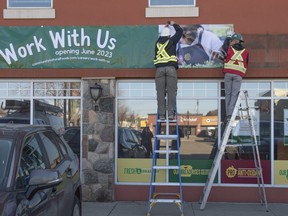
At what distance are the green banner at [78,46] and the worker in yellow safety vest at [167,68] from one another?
2.31 ft

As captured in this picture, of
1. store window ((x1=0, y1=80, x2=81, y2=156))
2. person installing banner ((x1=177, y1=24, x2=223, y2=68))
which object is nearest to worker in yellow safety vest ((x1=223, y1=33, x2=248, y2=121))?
person installing banner ((x1=177, y1=24, x2=223, y2=68))

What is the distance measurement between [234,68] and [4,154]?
5.82m

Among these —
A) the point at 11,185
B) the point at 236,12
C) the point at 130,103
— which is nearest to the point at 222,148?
the point at 130,103

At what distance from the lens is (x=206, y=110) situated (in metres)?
9.60

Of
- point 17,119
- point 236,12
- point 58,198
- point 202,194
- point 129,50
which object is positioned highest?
point 236,12

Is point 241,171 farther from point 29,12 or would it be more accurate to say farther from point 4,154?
point 4,154

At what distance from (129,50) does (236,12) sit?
2415mm

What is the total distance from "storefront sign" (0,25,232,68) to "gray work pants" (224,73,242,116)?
0.58 metres

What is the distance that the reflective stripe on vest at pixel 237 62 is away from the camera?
892 centimetres

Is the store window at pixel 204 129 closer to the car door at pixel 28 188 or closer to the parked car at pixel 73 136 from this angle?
the parked car at pixel 73 136

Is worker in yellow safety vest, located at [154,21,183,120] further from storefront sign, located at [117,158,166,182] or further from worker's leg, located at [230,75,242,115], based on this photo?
storefront sign, located at [117,158,166,182]

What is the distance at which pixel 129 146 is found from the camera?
9.70 m

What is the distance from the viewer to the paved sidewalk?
836cm

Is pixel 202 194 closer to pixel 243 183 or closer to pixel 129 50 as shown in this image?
pixel 243 183
